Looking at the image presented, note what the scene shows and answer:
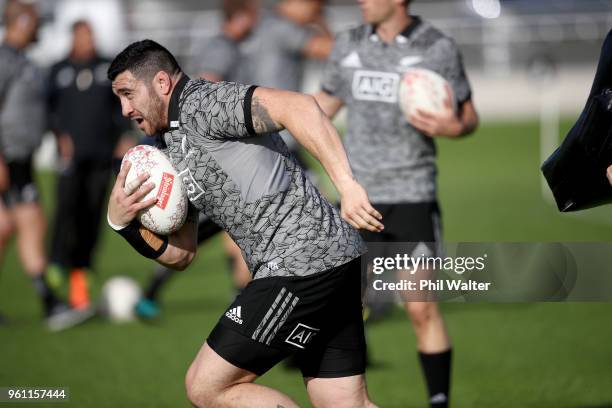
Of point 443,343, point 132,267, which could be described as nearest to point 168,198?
point 443,343

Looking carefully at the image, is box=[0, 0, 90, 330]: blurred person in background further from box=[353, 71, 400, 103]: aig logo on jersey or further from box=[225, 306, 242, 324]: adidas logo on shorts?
box=[225, 306, 242, 324]: adidas logo on shorts

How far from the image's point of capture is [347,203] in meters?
4.22

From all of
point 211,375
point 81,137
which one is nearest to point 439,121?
point 211,375

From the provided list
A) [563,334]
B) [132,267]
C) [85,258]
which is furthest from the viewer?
[132,267]

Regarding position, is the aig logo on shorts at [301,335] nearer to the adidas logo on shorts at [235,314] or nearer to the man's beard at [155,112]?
the adidas logo on shorts at [235,314]

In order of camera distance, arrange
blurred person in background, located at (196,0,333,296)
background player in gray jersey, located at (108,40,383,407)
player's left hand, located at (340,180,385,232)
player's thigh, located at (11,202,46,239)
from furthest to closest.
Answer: player's thigh, located at (11,202,46,239)
blurred person in background, located at (196,0,333,296)
background player in gray jersey, located at (108,40,383,407)
player's left hand, located at (340,180,385,232)

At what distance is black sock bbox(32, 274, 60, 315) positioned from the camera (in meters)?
9.52

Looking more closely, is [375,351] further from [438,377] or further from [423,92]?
[423,92]

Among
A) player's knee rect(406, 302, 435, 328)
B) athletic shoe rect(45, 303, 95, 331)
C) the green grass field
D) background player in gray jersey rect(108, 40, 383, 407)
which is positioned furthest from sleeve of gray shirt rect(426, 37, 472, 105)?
athletic shoe rect(45, 303, 95, 331)

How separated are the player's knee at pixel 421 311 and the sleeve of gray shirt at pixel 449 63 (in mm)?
1339

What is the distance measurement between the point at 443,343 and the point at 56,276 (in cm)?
561

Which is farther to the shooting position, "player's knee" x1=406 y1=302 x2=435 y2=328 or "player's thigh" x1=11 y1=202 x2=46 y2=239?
"player's thigh" x1=11 y1=202 x2=46 y2=239

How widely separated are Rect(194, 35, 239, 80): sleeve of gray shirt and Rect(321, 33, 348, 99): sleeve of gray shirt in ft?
12.1

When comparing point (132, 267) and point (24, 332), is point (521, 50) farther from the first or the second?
point (24, 332)
